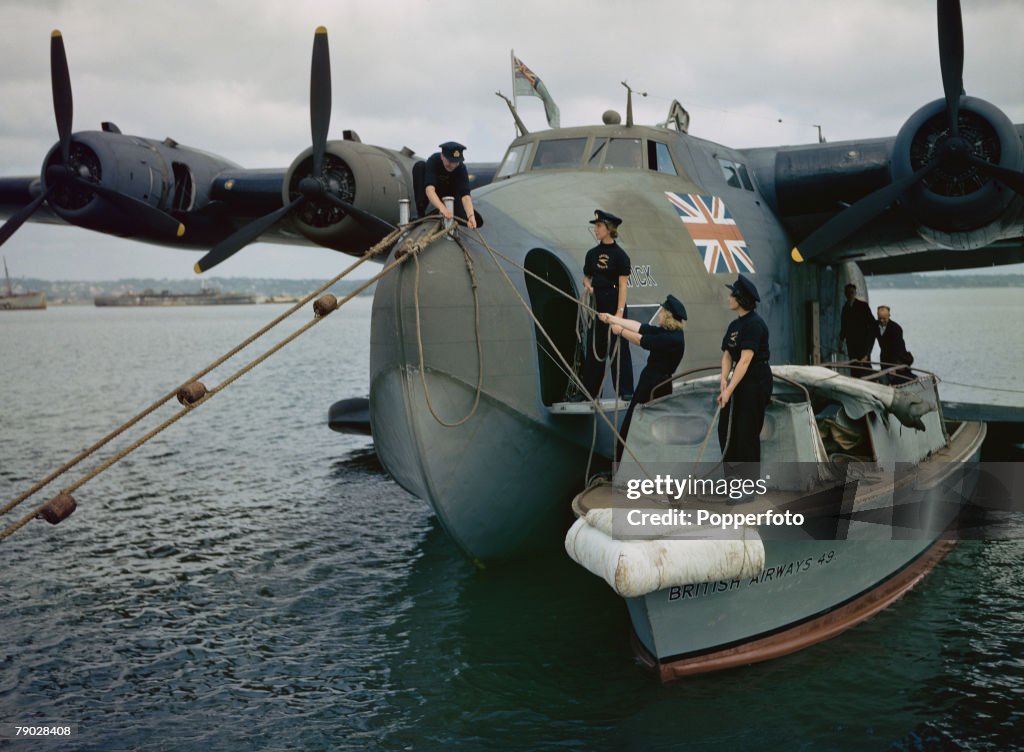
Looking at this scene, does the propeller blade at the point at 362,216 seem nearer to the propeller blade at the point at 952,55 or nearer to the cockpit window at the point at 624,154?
the cockpit window at the point at 624,154

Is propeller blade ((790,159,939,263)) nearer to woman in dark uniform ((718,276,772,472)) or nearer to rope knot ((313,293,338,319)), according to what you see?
woman in dark uniform ((718,276,772,472))

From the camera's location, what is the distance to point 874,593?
9.72m

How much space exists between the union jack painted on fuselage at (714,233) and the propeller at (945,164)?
1.26m

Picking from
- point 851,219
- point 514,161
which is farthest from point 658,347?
point 851,219

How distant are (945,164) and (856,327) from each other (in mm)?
3183

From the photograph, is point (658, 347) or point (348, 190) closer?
point (658, 347)

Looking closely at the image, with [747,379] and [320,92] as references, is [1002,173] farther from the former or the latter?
[320,92]

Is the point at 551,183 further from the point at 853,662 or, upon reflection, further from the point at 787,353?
the point at 853,662

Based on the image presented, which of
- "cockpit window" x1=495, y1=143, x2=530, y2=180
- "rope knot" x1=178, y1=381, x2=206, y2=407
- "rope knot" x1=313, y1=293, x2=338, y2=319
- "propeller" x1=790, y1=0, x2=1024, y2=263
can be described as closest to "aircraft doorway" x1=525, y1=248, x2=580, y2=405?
"cockpit window" x1=495, y1=143, x2=530, y2=180

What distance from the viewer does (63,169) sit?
1670cm

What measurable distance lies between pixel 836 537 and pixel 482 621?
384 cm

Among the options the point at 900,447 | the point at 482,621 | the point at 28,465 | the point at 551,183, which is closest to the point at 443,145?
the point at 551,183

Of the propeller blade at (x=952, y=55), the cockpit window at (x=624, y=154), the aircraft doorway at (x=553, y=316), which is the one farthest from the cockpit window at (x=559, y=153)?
the propeller blade at (x=952, y=55)

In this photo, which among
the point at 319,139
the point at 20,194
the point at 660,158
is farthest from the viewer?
the point at 20,194
